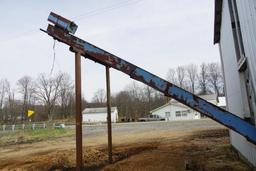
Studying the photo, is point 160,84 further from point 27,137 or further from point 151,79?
point 27,137

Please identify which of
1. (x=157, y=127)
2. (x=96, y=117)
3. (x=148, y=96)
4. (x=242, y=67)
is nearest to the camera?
(x=242, y=67)

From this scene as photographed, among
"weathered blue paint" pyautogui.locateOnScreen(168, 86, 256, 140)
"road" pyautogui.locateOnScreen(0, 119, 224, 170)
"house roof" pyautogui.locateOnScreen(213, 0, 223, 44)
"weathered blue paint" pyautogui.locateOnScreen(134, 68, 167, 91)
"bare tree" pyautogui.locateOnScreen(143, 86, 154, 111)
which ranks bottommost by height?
"road" pyautogui.locateOnScreen(0, 119, 224, 170)

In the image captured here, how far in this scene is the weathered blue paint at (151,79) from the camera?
497 centimetres

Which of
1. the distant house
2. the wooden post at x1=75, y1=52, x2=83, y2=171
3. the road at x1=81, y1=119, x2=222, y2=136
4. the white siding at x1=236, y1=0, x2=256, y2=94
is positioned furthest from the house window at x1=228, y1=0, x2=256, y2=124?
the distant house

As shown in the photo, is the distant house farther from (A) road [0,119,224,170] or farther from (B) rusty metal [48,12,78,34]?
(B) rusty metal [48,12,78,34]

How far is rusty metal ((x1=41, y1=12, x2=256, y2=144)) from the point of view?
14.8 feet

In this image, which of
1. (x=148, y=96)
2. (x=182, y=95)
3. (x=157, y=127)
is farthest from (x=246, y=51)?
(x=148, y=96)

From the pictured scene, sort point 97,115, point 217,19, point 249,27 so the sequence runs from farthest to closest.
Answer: point 97,115, point 217,19, point 249,27

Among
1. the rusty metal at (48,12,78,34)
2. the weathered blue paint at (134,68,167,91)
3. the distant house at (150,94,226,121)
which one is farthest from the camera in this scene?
the distant house at (150,94,226,121)

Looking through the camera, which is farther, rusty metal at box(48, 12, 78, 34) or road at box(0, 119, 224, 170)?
road at box(0, 119, 224, 170)

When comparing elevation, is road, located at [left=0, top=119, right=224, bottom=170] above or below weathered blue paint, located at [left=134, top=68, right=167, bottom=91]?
below

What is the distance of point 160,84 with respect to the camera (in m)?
4.99

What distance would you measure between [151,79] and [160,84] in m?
0.20

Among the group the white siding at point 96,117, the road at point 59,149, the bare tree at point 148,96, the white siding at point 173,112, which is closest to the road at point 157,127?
the road at point 59,149
